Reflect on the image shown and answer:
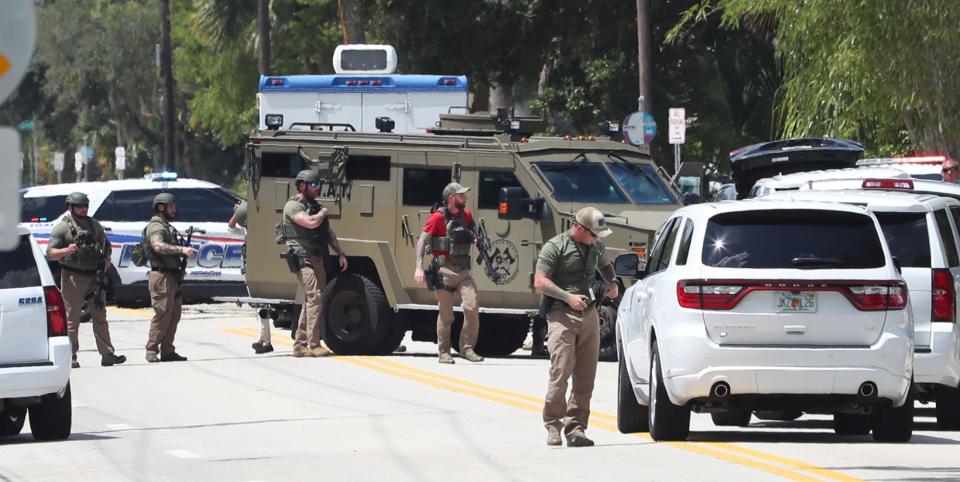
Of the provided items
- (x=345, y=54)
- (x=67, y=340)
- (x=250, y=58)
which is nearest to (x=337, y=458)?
(x=67, y=340)

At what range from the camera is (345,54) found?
1066 inches

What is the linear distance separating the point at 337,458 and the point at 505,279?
26.2 feet

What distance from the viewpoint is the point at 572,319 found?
13.5m

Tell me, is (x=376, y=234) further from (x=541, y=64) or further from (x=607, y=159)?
(x=541, y=64)

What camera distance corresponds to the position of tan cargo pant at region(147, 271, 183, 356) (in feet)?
68.6

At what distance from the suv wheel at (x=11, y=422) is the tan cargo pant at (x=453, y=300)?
6479mm

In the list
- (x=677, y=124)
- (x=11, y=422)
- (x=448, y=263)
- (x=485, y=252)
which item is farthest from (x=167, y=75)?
(x=11, y=422)

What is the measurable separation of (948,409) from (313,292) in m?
8.16

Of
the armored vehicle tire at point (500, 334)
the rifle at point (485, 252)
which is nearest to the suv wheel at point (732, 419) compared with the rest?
the rifle at point (485, 252)

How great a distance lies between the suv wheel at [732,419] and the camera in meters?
15.1

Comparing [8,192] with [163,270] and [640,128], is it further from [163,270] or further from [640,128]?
[640,128]

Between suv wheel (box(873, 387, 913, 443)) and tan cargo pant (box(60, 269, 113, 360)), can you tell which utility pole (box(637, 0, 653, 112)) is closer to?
tan cargo pant (box(60, 269, 113, 360))

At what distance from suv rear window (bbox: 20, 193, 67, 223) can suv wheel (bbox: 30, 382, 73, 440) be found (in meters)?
14.7

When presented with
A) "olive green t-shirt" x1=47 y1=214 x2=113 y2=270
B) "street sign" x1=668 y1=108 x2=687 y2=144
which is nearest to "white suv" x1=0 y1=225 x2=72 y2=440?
"olive green t-shirt" x1=47 y1=214 x2=113 y2=270
